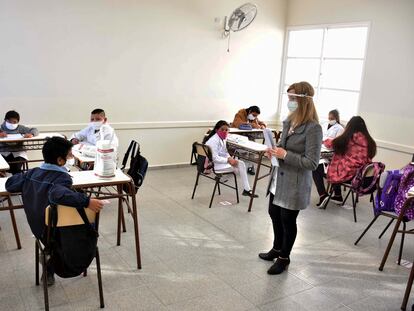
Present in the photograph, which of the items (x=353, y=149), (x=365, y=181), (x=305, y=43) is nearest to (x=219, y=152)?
(x=353, y=149)

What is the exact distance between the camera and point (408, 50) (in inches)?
194

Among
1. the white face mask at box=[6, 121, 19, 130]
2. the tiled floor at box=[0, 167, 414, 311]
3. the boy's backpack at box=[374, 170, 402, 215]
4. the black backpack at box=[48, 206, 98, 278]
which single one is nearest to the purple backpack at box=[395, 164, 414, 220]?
the boy's backpack at box=[374, 170, 402, 215]

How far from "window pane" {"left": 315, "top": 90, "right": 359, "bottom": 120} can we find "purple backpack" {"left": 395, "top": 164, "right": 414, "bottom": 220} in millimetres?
2922

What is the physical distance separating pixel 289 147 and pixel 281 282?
3.25 ft

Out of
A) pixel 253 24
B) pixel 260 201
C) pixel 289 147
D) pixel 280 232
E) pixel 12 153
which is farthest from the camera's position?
pixel 253 24

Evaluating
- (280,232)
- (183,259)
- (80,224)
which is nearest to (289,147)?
(280,232)

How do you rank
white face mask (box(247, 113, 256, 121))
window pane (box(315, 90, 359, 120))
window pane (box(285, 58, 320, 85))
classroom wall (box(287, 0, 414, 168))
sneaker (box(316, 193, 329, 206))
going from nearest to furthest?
sneaker (box(316, 193, 329, 206)) → classroom wall (box(287, 0, 414, 168)) → window pane (box(315, 90, 359, 120)) → white face mask (box(247, 113, 256, 121)) → window pane (box(285, 58, 320, 85))

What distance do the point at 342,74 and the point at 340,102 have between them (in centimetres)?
44

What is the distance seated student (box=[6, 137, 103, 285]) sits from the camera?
2123mm

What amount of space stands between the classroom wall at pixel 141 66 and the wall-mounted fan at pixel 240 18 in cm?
13

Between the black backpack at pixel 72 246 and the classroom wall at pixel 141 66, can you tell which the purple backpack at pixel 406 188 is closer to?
the black backpack at pixel 72 246

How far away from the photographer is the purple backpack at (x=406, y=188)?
297cm

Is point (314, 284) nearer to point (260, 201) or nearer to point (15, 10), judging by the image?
point (260, 201)

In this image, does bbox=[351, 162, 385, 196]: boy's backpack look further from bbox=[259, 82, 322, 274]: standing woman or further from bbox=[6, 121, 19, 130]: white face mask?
bbox=[6, 121, 19, 130]: white face mask
